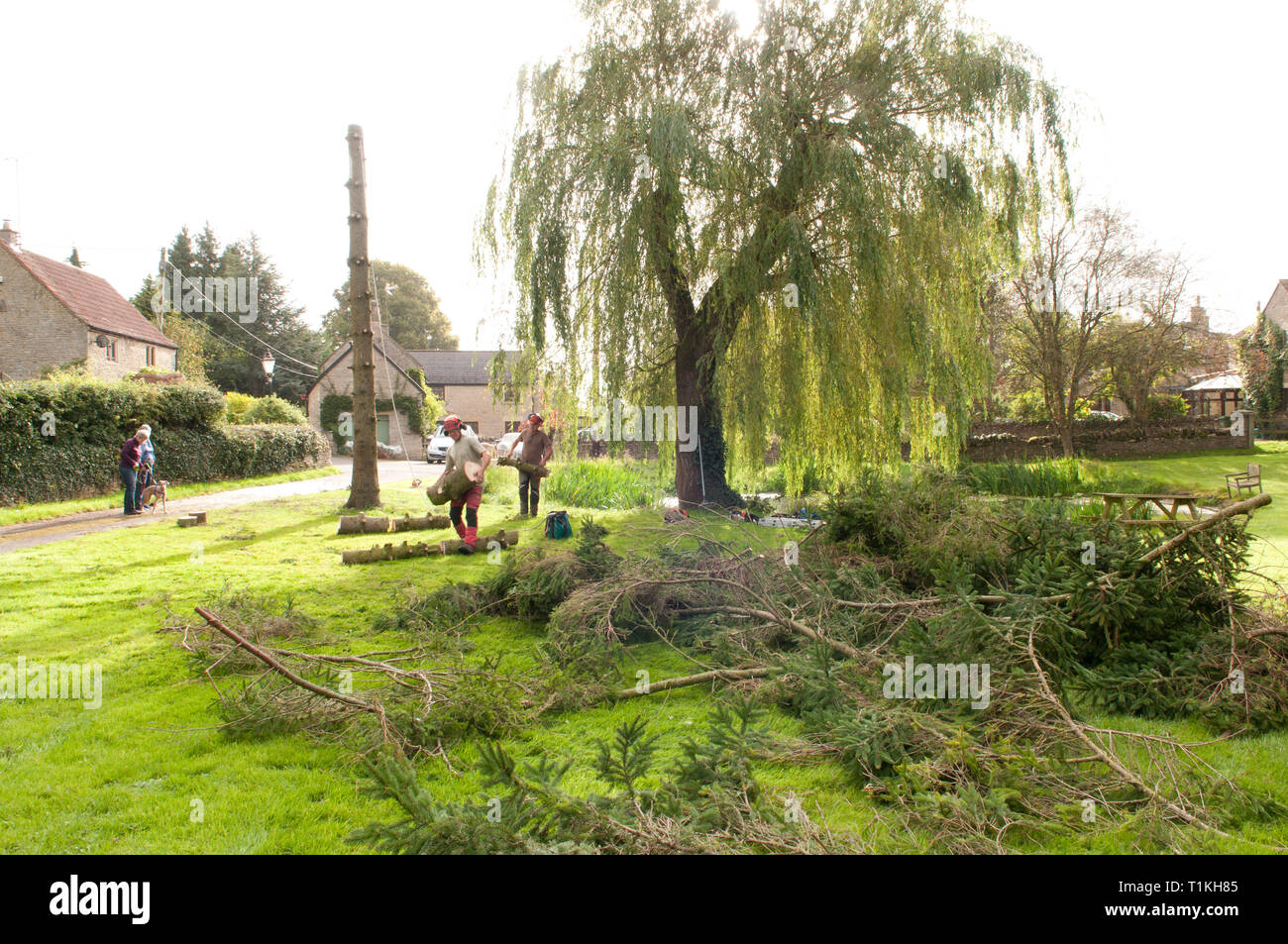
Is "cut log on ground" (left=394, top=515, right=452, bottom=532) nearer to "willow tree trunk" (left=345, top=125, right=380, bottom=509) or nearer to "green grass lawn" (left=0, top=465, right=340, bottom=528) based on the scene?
"willow tree trunk" (left=345, top=125, right=380, bottom=509)

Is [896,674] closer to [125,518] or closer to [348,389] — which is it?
[125,518]

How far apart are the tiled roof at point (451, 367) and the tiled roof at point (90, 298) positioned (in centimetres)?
1793

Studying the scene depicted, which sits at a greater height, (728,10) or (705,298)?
(728,10)

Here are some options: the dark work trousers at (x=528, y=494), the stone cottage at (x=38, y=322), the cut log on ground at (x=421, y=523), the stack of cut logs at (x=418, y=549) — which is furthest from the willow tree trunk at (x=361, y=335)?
the stone cottage at (x=38, y=322)

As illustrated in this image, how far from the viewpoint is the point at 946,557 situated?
651 cm

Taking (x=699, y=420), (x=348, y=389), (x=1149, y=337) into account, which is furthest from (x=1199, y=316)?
(x=348, y=389)

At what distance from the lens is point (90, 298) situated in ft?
116

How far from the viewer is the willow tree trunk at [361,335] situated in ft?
51.2

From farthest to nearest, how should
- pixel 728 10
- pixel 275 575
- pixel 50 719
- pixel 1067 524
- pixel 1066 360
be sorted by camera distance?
pixel 1066 360 → pixel 728 10 → pixel 275 575 → pixel 1067 524 → pixel 50 719

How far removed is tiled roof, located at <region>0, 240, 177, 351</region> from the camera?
32250 millimetres

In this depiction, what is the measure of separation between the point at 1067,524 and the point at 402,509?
13.3 metres
